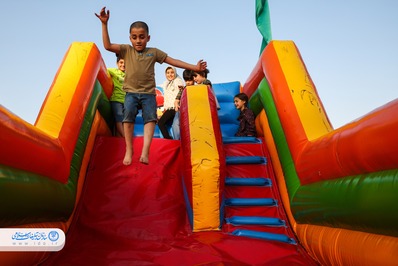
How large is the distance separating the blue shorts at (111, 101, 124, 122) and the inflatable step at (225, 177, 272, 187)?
4.98ft

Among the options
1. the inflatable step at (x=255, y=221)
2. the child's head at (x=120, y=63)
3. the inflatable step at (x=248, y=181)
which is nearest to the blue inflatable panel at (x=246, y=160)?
the inflatable step at (x=248, y=181)

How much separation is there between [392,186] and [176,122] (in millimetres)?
2975

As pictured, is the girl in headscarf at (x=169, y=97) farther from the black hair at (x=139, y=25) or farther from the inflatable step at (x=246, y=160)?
the black hair at (x=139, y=25)

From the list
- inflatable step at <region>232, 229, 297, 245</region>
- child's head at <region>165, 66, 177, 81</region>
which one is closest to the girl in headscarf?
child's head at <region>165, 66, 177, 81</region>

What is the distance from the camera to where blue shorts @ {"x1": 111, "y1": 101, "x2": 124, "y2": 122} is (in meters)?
4.00

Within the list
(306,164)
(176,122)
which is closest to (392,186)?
(306,164)

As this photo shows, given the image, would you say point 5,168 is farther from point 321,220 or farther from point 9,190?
point 321,220

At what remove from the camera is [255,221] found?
2.69m

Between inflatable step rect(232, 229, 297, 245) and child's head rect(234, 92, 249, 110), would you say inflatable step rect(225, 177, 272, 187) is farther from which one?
child's head rect(234, 92, 249, 110)

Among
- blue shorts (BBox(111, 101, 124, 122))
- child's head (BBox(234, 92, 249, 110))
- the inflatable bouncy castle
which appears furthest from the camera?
child's head (BBox(234, 92, 249, 110))

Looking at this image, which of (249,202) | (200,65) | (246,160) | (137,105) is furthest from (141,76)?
(249,202)

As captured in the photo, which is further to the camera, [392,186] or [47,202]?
[47,202]

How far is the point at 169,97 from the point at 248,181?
2.01 metres

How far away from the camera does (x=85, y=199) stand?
2.90 metres
